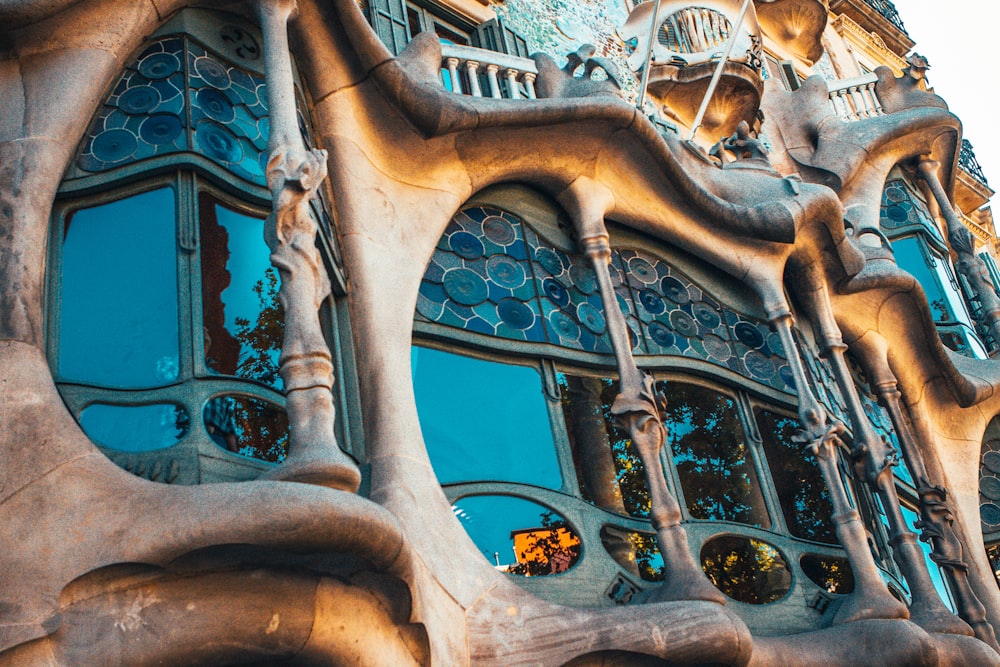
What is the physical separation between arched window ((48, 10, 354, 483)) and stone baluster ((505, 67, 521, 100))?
8.77 ft

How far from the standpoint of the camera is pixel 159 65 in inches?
269

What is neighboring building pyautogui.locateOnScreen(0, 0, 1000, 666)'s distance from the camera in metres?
5.09

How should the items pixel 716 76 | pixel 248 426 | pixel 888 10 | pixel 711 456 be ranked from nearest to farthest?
pixel 248 426
pixel 711 456
pixel 716 76
pixel 888 10

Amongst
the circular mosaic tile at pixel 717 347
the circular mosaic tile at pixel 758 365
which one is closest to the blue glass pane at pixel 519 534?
the circular mosaic tile at pixel 717 347

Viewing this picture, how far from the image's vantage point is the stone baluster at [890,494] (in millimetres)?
→ 8227

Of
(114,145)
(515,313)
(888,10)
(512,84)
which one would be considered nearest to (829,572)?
(515,313)

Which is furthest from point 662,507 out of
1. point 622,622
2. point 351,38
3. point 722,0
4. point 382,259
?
point 722,0

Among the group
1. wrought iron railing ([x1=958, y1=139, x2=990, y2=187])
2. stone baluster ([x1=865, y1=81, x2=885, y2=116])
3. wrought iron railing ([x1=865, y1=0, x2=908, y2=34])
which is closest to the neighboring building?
stone baluster ([x1=865, y1=81, x2=885, y2=116])

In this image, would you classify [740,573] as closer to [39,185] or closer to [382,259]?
[382,259]

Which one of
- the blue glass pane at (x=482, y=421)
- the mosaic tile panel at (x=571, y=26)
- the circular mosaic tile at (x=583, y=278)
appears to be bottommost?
the blue glass pane at (x=482, y=421)

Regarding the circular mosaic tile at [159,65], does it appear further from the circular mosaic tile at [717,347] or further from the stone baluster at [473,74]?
the circular mosaic tile at [717,347]

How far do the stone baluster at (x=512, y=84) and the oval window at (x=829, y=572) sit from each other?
13.4 ft

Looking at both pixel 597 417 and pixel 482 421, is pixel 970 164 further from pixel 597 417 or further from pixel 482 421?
pixel 482 421

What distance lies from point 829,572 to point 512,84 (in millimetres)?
4383
